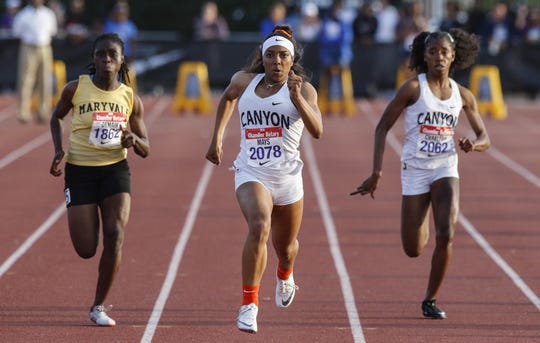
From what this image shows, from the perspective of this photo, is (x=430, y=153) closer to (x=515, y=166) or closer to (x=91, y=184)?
(x=91, y=184)

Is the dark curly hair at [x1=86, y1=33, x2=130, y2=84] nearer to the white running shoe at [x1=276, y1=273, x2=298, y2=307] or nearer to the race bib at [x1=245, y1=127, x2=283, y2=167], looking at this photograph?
the race bib at [x1=245, y1=127, x2=283, y2=167]

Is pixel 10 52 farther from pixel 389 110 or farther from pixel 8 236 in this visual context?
pixel 389 110

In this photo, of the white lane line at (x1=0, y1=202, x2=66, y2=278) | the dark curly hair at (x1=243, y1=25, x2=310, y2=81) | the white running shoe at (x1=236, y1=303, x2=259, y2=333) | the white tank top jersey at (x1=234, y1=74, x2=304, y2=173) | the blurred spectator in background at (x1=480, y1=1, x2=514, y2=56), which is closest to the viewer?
the white running shoe at (x1=236, y1=303, x2=259, y2=333)

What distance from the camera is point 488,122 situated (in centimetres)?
2511

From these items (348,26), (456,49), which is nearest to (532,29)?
(348,26)

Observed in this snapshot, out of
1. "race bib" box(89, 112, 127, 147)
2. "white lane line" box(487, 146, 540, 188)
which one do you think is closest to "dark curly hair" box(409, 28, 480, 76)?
"race bib" box(89, 112, 127, 147)

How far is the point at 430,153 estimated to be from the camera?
358 inches

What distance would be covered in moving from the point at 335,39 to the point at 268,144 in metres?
17.2

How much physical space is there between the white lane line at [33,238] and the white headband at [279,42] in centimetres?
346

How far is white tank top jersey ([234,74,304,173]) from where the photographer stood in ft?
27.0

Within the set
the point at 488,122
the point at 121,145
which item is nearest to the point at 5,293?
the point at 121,145

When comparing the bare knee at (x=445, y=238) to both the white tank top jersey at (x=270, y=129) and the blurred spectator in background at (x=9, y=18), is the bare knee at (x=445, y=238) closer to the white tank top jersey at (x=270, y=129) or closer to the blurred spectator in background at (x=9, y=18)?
the white tank top jersey at (x=270, y=129)

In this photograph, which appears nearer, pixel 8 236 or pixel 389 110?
pixel 389 110

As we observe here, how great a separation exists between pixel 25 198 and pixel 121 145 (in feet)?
21.7
